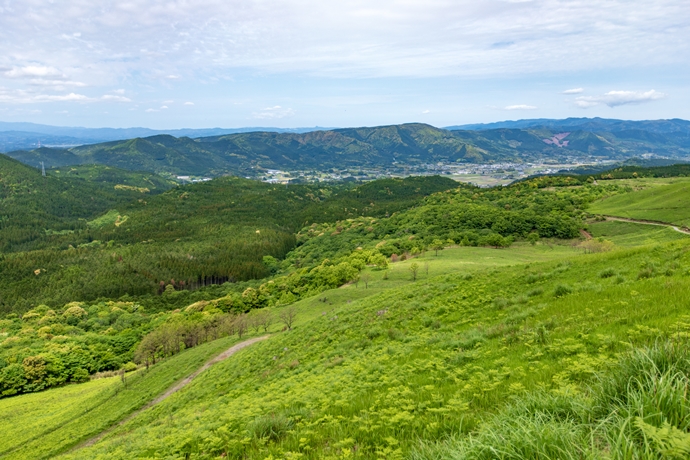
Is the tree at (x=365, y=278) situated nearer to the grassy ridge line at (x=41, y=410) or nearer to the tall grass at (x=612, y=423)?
the grassy ridge line at (x=41, y=410)

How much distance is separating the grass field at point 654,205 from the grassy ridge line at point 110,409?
88.5 m

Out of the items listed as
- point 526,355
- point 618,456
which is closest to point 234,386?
point 526,355

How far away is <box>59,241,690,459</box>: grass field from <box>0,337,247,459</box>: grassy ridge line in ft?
44.5

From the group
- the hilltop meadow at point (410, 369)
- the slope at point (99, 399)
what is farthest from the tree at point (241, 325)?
the slope at point (99, 399)

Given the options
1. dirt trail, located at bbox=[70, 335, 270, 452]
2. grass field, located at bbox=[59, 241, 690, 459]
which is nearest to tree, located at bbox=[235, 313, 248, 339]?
dirt trail, located at bbox=[70, 335, 270, 452]

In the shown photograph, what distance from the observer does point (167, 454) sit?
30.5ft

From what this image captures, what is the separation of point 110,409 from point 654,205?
11103 cm

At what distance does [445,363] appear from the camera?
431 inches

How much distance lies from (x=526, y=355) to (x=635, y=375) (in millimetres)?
4579

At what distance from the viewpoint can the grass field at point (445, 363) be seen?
6.95 m

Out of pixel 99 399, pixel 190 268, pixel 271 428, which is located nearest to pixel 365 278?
pixel 99 399

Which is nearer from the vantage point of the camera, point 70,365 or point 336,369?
point 336,369

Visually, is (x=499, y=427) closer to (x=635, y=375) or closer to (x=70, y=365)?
(x=635, y=375)

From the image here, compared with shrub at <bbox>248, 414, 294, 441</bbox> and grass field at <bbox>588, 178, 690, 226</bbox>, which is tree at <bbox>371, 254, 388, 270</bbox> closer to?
shrub at <bbox>248, 414, 294, 441</bbox>
